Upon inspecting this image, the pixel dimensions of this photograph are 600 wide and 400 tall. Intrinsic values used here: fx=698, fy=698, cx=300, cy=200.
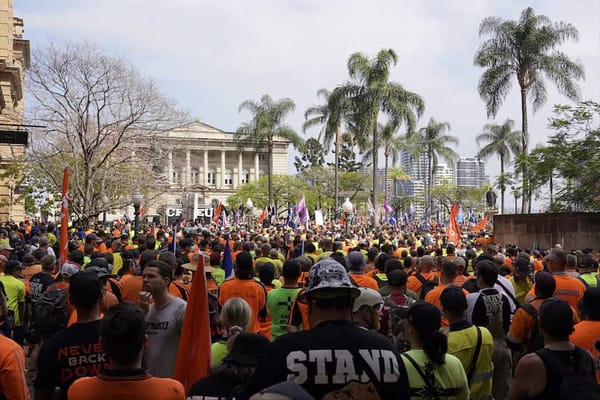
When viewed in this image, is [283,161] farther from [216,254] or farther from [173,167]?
[216,254]

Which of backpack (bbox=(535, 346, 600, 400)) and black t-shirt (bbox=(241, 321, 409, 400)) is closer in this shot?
black t-shirt (bbox=(241, 321, 409, 400))

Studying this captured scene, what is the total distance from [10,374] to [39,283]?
203 inches

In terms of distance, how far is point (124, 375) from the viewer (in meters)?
3.43

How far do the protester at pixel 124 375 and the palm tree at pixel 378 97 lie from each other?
38653 millimetres

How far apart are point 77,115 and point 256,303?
23682 millimetres

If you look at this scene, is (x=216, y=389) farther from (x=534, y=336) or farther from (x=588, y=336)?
(x=534, y=336)

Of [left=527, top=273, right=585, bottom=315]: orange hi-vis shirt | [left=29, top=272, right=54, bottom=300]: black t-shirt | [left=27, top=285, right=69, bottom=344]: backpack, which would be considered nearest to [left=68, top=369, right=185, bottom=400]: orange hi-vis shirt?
[left=27, top=285, right=69, bottom=344]: backpack

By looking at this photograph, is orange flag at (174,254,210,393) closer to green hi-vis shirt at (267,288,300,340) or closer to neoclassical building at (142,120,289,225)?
green hi-vis shirt at (267,288,300,340)

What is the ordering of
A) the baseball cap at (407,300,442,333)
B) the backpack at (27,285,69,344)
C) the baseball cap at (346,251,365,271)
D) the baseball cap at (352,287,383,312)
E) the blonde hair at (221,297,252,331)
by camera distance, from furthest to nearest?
1. the baseball cap at (346,251,365,271)
2. the backpack at (27,285,69,344)
3. the baseball cap at (352,287,383,312)
4. the blonde hair at (221,297,252,331)
5. the baseball cap at (407,300,442,333)

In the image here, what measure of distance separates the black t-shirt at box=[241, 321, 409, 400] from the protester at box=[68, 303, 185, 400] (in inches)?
24.6

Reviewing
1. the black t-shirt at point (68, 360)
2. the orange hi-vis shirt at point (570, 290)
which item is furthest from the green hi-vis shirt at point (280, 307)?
the black t-shirt at point (68, 360)

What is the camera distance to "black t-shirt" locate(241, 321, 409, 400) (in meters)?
3.04

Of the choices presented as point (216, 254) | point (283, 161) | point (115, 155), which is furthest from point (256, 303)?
point (283, 161)

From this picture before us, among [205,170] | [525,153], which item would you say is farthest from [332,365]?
[205,170]
